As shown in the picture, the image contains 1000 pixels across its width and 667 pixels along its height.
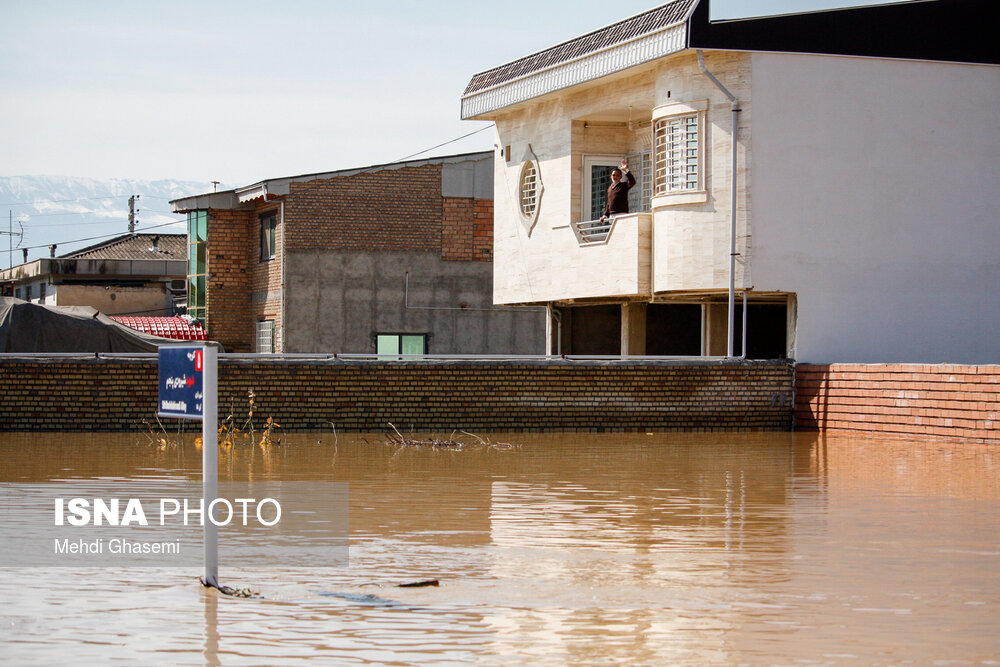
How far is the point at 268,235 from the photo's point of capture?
117ft

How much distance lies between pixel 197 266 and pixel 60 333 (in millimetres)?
10612

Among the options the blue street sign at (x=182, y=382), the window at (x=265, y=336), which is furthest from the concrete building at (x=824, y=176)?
the blue street sign at (x=182, y=382)

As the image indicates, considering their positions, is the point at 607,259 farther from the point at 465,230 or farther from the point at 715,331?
the point at 465,230

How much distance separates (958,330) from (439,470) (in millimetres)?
13676

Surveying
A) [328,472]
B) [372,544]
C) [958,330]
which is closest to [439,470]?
[328,472]

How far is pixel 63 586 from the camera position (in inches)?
320

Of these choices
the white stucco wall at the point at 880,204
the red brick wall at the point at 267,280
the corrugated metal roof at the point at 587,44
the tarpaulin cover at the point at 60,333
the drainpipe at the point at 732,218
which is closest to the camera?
the drainpipe at the point at 732,218

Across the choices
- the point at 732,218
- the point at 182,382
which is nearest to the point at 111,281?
the point at 732,218

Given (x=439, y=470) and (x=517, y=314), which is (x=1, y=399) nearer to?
(x=439, y=470)

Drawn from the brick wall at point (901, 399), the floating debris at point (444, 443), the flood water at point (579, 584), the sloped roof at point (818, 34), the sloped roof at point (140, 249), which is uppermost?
the sloped roof at point (818, 34)

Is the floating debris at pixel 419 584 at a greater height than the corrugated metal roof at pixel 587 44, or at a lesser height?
lesser

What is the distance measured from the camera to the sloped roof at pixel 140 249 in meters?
48.7

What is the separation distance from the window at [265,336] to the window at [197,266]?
6.24ft

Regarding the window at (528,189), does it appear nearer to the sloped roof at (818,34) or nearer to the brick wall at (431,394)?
the sloped roof at (818,34)
